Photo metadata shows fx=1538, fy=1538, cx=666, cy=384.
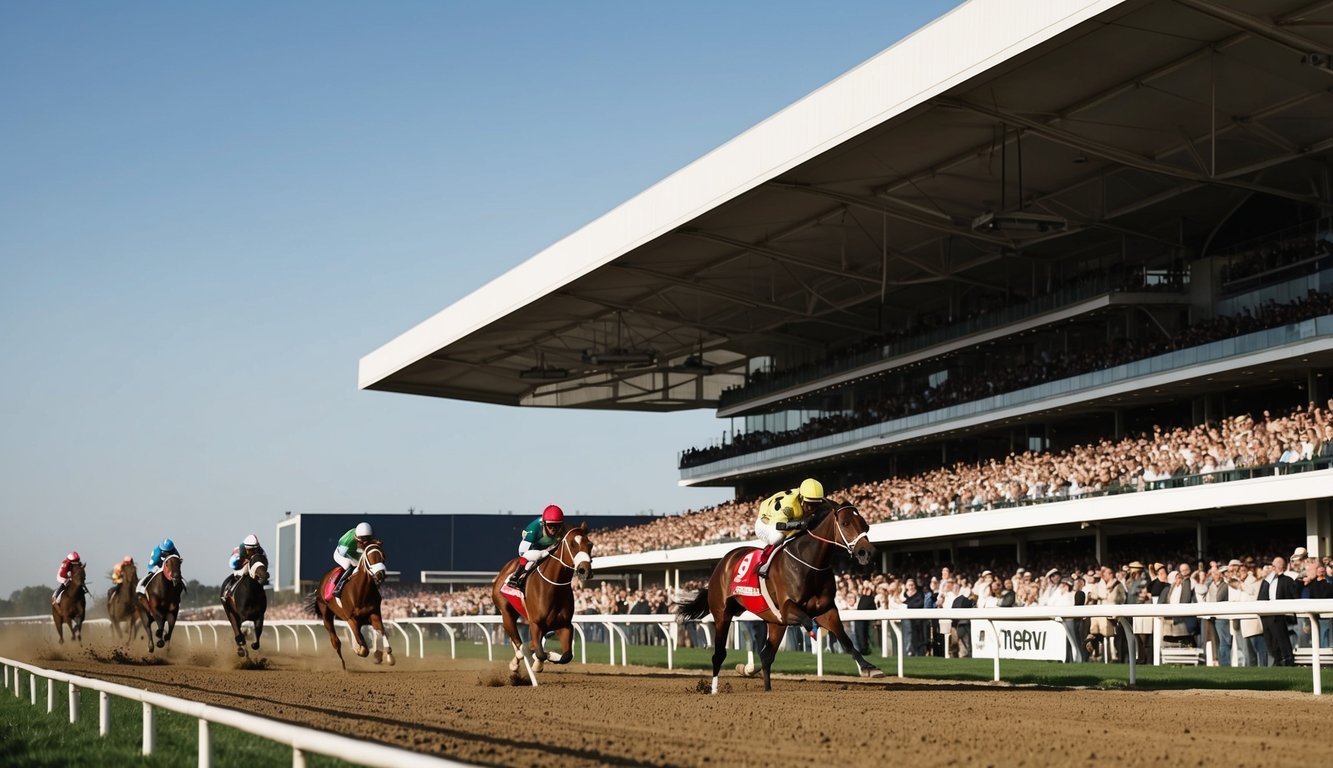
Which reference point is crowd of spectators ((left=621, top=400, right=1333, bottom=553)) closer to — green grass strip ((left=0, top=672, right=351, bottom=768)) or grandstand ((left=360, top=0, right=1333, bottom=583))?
grandstand ((left=360, top=0, right=1333, bottom=583))

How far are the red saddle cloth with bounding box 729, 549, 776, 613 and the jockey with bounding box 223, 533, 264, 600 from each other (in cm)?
815

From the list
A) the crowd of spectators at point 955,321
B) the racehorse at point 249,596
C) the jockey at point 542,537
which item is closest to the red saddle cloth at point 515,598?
the jockey at point 542,537

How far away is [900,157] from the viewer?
80.7ft

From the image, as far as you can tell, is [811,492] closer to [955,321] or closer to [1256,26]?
[1256,26]

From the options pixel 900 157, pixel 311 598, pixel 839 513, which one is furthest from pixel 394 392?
pixel 839 513

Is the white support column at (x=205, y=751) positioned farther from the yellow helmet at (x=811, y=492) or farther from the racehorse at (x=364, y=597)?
the racehorse at (x=364, y=597)

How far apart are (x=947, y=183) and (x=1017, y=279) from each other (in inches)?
318

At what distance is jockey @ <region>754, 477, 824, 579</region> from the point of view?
11562 mm

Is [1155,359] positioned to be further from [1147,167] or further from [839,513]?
[839,513]

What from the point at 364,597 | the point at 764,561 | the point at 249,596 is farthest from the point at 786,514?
the point at 249,596


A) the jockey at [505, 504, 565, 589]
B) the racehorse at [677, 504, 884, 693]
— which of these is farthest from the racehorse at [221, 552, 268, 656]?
the racehorse at [677, 504, 884, 693]

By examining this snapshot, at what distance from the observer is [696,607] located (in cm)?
1335

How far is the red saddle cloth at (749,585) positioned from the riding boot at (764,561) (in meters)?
0.05

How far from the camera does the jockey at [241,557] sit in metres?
18.3
